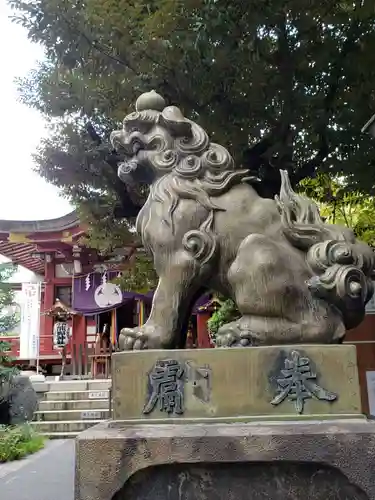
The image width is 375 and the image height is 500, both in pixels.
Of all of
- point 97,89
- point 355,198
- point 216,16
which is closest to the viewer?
point 216,16

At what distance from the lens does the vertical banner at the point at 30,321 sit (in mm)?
15508

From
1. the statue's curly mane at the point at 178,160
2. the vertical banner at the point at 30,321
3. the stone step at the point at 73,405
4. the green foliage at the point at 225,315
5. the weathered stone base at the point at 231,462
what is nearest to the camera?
the weathered stone base at the point at 231,462

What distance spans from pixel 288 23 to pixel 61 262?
43.5 ft

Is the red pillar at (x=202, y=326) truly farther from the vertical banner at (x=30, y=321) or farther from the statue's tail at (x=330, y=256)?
the statue's tail at (x=330, y=256)

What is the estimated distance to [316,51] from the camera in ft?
16.8

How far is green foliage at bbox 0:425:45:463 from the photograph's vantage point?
7.57 meters

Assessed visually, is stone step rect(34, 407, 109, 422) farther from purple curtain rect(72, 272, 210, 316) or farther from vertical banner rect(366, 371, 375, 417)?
vertical banner rect(366, 371, 375, 417)

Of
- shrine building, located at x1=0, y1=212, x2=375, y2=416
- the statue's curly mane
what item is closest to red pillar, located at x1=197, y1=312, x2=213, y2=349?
shrine building, located at x1=0, y1=212, x2=375, y2=416

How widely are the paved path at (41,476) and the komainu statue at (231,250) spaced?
3.18 metres

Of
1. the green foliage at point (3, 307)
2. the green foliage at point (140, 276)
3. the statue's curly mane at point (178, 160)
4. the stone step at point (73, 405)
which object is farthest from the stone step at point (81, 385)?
the statue's curly mane at point (178, 160)

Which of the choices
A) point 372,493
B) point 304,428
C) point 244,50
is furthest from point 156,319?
point 244,50

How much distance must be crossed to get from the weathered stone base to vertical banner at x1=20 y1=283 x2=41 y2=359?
14.1 m

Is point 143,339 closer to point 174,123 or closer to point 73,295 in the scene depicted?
point 174,123

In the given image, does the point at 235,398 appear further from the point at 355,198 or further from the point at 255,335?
the point at 355,198
